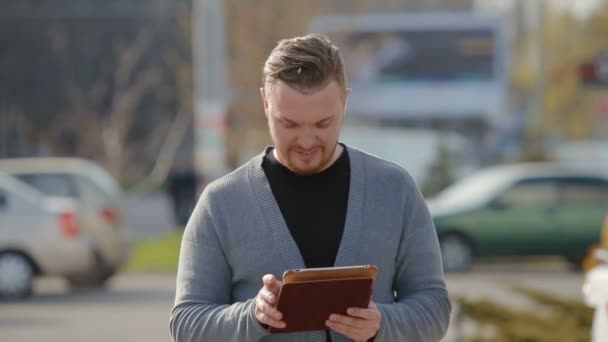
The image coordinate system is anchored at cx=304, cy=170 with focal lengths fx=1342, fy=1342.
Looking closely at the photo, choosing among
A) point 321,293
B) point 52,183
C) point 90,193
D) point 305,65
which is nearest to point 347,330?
point 321,293

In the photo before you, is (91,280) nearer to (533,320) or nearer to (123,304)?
(123,304)

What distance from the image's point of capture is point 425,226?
11.5ft

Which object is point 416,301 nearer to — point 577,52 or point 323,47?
point 323,47

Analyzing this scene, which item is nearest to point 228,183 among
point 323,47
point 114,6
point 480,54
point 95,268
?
point 323,47

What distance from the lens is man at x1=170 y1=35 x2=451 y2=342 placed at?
3299 millimetres

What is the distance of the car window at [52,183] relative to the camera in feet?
54.8

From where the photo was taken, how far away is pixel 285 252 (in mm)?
3383

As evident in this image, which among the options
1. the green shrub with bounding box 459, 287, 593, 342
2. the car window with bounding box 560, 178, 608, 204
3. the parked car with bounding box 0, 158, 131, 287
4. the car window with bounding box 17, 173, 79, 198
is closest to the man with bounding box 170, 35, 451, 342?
the green shrub with bounding box 459, 287, 593, 342

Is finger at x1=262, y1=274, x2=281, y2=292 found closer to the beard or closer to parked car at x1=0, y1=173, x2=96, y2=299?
the beard

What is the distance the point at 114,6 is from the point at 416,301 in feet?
190

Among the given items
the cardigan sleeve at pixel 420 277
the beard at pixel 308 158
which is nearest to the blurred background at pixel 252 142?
the cardigan sleeve at pixel 420 277

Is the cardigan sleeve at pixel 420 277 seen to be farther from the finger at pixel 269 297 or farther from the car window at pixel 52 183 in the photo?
the car window at pixel 52 183

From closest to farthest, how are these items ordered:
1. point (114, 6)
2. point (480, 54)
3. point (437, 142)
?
point (437, 142), point (480, 54), point (114, 6)

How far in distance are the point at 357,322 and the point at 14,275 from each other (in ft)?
41.9
